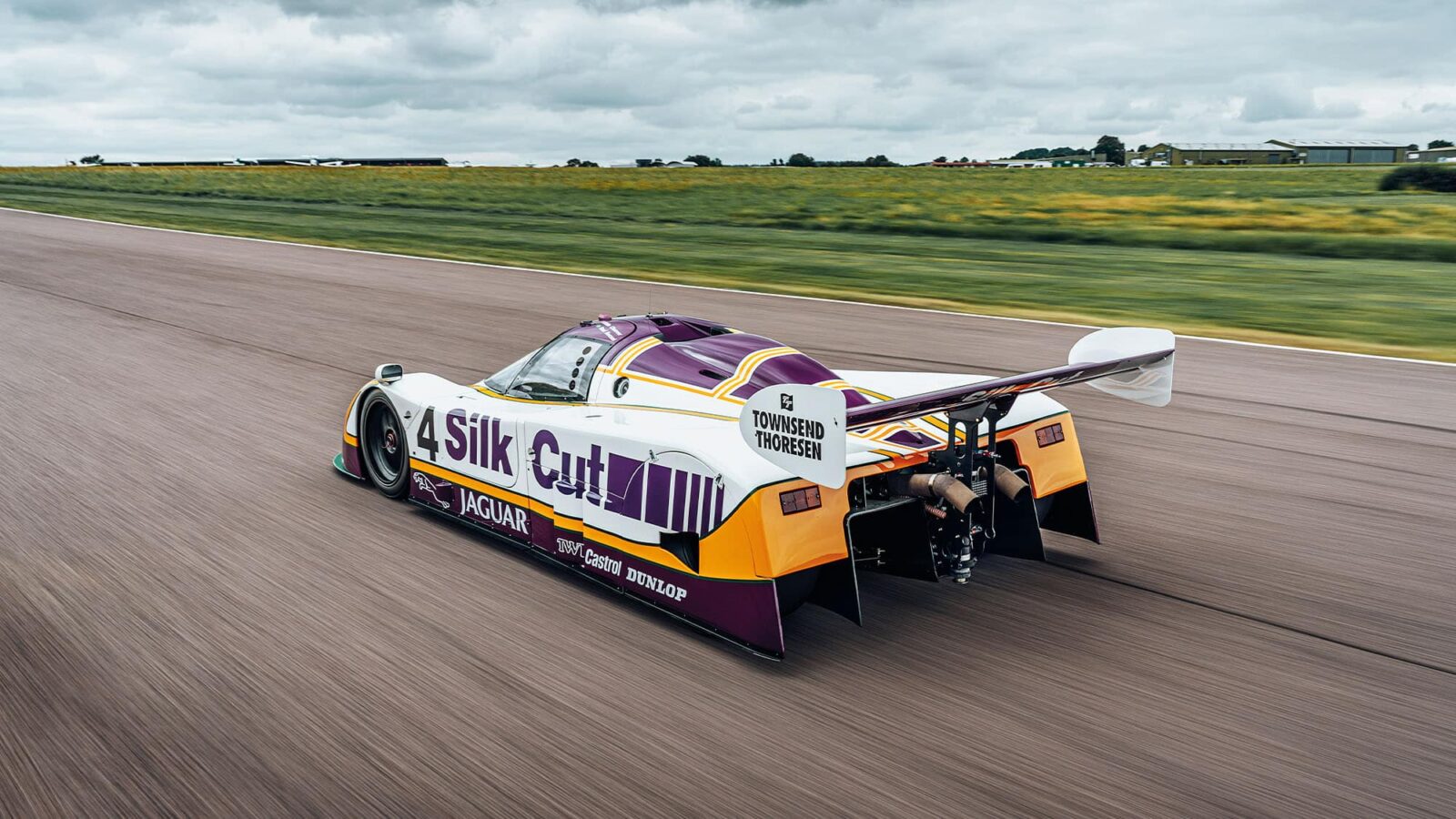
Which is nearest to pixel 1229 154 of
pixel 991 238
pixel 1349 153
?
pixel 1349 153

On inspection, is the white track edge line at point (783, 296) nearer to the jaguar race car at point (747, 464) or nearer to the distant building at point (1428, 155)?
the jaguar race car at point (747, 464)

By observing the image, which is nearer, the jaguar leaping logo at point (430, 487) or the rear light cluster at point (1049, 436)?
the rear light cluster at point (1049, 436)

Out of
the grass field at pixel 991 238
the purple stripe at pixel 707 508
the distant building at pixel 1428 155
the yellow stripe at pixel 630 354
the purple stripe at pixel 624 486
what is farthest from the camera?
the distant building at pixel 1428 155

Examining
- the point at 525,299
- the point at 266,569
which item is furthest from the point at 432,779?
the point at 525,299

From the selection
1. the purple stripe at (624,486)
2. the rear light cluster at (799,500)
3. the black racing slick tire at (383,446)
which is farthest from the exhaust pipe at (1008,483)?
the black racing slick tire at (383,446)

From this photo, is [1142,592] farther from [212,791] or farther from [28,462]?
[28,462]

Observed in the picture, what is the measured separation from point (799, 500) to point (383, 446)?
12.3 feet

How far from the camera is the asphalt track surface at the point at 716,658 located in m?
3.68

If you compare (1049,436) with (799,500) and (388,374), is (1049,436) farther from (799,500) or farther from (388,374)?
(388,374)

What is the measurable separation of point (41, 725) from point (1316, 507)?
676 centimetres

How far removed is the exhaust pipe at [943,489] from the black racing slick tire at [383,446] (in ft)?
11.5

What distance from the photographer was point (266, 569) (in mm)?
5742

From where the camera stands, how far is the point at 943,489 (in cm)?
456

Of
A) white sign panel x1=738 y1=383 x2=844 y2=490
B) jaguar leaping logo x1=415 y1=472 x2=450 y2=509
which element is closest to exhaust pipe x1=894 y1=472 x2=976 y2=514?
white sign panel x1=738 y1=383 x2=844 y2=490
